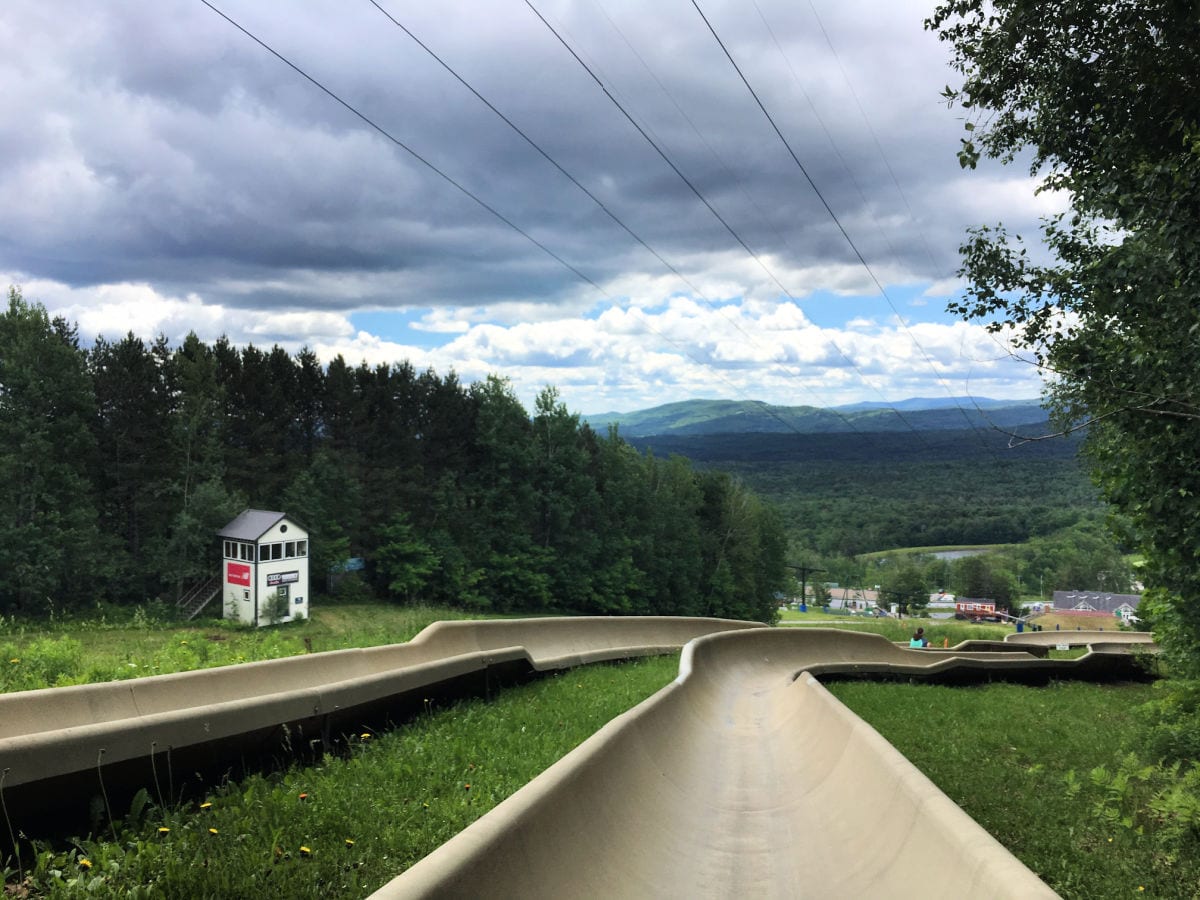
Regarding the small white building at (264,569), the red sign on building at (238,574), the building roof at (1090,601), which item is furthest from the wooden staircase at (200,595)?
the building roof at (1090,601)

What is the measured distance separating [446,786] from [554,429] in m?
Answer: 56.4

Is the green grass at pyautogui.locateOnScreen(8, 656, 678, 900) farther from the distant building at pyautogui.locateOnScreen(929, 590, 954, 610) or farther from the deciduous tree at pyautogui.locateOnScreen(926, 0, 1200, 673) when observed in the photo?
the distant building at pyautogui.locateOnScreen(929, 590, 954, 610)

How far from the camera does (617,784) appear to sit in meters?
6.32

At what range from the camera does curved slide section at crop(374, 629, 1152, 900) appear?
414 cm

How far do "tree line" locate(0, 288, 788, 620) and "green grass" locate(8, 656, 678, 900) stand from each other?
38950mm

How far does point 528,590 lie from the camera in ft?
191

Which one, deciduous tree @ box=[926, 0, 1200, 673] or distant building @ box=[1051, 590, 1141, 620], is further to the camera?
distant building @ box=[1051, 590, 1141, 620]

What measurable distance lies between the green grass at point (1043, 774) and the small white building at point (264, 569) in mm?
30516

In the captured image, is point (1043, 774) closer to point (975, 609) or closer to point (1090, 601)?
point (975, 609)

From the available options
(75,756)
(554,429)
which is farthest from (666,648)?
(554,429)

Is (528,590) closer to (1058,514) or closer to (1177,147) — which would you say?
(1177,147)

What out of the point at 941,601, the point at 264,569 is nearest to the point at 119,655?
the point at 264,569

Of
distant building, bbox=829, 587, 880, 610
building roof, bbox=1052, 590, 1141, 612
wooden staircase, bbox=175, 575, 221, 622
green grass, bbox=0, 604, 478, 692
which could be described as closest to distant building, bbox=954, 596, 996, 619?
building roof, bbox=1052, 590, 1141, 612

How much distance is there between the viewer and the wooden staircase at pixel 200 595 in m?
42.4
